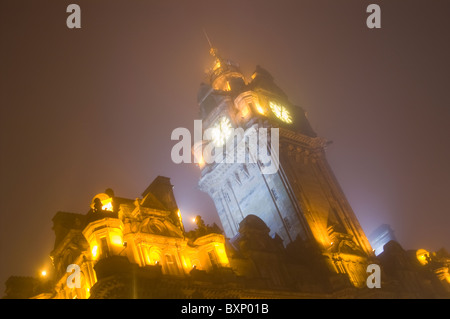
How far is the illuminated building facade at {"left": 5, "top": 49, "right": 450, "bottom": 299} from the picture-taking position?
31.5 meters

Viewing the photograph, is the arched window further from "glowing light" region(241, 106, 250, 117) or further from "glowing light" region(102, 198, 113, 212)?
"glowing light" region(241, 106, 250, 117)

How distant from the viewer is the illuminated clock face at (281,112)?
63969mm

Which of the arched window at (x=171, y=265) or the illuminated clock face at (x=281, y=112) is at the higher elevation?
the illuminated clock face at (x=281, y=112)

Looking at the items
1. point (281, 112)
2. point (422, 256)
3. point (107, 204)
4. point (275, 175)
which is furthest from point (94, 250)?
point (422, 256)

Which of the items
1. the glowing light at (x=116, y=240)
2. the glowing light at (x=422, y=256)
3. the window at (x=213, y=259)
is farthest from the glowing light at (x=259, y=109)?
the glowing light at (x=116, y=240)

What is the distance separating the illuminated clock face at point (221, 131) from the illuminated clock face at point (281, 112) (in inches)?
275

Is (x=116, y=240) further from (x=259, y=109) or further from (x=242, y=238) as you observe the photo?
(x=259, y=109)

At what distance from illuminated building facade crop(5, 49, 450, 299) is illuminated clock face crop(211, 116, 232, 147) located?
0.20 metres

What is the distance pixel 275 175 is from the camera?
55594 millimetres

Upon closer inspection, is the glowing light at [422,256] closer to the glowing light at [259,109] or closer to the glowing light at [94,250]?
the glowing light at [259,109]

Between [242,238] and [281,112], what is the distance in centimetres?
2749

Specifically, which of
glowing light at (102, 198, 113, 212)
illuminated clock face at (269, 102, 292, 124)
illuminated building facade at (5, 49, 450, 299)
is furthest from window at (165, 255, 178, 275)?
illuminated clock face at (269, 102, 292, 124)

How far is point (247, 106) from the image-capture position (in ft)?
201
